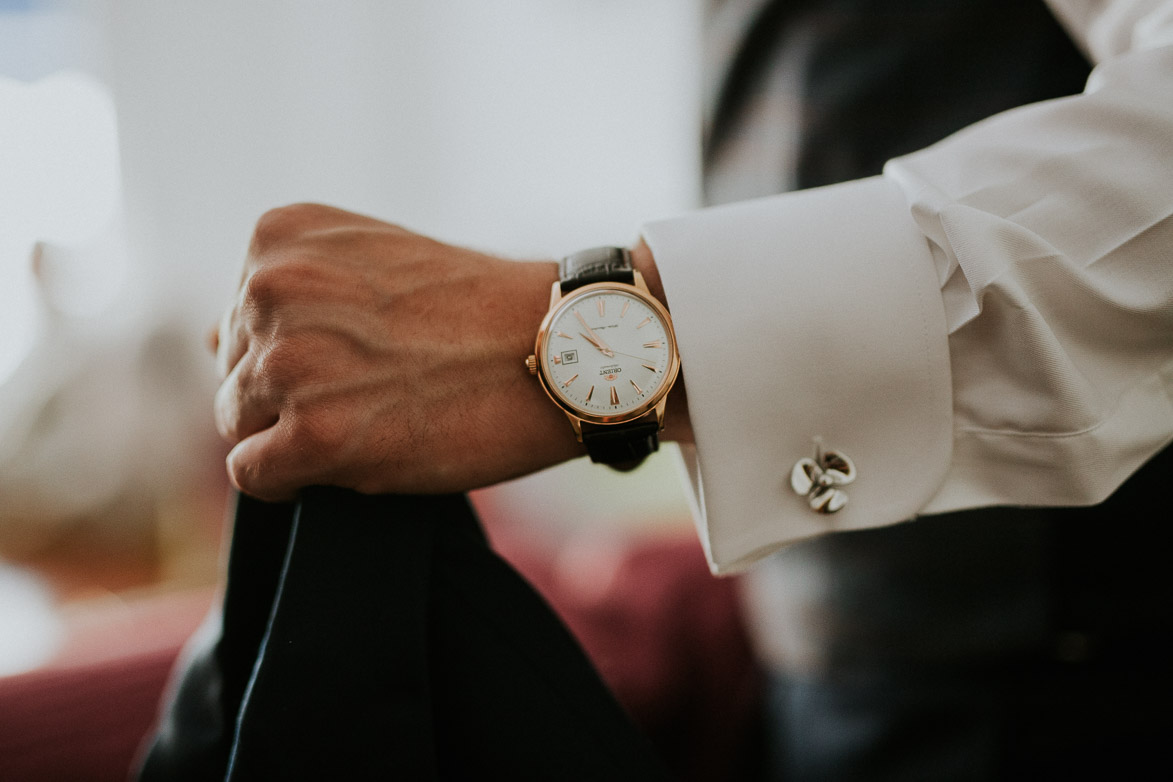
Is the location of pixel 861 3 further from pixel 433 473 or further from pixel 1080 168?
pixel 433 473

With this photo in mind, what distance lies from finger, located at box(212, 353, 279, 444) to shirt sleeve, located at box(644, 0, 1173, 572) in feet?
1.05

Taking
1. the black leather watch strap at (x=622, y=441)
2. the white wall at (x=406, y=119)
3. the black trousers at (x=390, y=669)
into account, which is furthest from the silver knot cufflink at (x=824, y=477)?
the white wall at (x=406, y=119)

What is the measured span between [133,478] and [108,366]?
366mm

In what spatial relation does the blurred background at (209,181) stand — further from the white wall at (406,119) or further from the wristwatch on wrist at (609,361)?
the wristwatch on wrist at (609,361)

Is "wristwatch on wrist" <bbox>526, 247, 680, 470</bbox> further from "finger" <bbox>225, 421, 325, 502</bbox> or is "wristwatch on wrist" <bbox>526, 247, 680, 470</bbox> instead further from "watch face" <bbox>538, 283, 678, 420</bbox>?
"finger" <bbox>225, 421, 325, 502</bbox>

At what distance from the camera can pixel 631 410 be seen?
0.53 m

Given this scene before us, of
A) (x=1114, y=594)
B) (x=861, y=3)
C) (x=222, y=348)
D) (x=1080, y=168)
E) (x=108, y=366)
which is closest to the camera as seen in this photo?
(x=1080, y=168)

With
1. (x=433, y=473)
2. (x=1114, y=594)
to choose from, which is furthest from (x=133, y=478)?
(x=1114, y=594)

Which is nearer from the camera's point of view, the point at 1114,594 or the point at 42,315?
the point at 1114,594

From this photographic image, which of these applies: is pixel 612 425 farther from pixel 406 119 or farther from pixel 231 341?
pixel 406 119

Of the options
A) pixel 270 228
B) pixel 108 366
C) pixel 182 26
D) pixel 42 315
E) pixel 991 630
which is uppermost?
pixel 182 26

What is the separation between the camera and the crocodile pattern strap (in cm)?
55

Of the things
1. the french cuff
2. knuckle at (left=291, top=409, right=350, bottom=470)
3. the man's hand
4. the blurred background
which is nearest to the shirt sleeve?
the french cuff

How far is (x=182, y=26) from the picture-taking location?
216 cm
